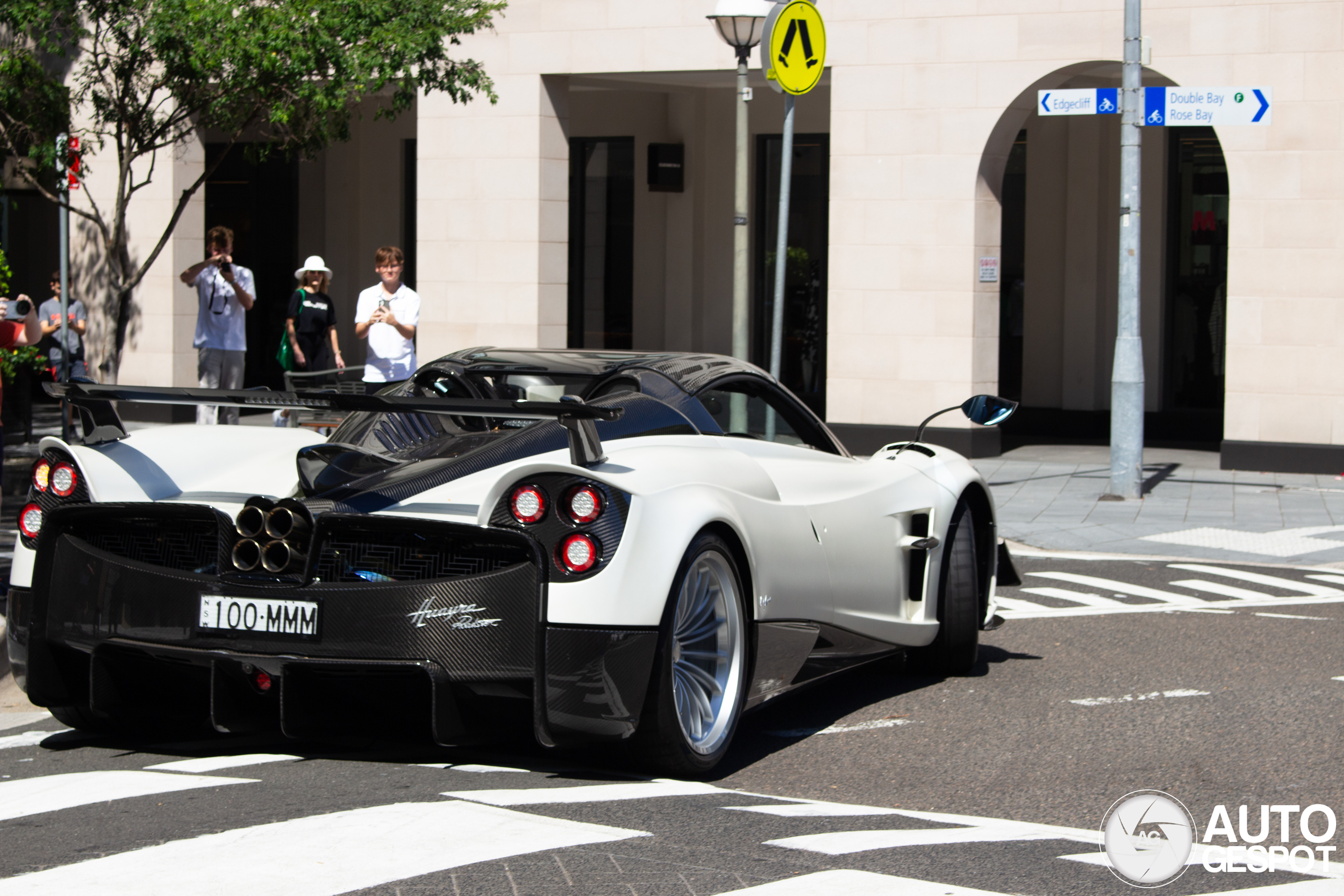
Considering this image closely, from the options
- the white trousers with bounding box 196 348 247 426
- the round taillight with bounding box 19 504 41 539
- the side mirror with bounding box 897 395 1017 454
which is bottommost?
the round taillight with bounding box 19 504 41 539

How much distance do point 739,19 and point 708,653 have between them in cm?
892

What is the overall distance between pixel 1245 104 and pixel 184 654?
10.7 m

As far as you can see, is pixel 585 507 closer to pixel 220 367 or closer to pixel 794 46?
pixel 794 46

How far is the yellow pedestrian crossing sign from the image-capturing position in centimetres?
1258

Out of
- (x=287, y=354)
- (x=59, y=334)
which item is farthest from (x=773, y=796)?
(x=59, y=334)

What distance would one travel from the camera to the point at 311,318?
16.4 m

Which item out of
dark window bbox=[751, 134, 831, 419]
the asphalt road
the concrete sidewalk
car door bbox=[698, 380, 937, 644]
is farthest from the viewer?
dark window bbox=[751, 134, 831, 419]

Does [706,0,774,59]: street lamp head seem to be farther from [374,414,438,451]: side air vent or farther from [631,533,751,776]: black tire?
[631,533,751,776]: black tire

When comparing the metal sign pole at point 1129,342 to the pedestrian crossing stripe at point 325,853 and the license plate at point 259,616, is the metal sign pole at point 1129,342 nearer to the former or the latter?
the license plate at point 259,616

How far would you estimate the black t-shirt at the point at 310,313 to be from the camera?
1633 cm

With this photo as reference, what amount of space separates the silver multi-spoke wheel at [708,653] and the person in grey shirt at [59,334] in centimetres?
1317

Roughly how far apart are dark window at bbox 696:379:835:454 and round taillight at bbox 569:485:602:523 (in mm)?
1178

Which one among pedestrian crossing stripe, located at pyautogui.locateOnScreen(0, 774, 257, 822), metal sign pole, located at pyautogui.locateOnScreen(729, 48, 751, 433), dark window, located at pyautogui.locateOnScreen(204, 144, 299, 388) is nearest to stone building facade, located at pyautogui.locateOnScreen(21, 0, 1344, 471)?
dark window, located at pyautogui.locateOnScreen(204, 144, 299, 388)

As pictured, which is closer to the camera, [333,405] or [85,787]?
[85,787]
